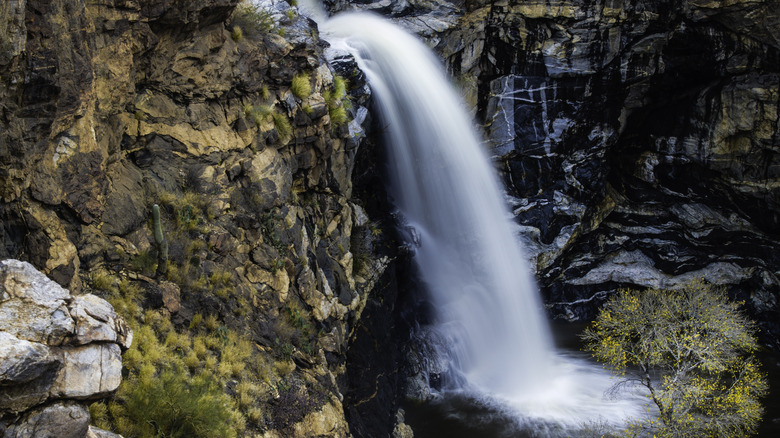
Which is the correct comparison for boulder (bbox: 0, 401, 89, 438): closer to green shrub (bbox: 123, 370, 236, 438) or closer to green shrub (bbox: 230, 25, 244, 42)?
green shrub (bbox: 123, 370, 236, 438)

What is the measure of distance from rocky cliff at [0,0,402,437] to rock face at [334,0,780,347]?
10.4 meters

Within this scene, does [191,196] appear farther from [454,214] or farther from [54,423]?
[454,214]

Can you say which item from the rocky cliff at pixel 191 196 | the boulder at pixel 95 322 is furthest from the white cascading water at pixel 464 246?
the boulder at pixel 95 322

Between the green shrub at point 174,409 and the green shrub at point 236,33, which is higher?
the green shrub at point 236,33

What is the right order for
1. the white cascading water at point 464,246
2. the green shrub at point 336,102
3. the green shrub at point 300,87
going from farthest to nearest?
the white cascading water at point 464,246 < the green shrub at point 336,102 < the green shrub at point 300,87

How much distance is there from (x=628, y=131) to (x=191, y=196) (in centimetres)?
2028

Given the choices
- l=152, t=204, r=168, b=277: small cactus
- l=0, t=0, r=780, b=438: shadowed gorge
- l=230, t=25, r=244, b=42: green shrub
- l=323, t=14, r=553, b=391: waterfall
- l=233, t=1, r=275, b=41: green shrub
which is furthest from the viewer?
l=323, t=14, r=553, b=391: waterfall

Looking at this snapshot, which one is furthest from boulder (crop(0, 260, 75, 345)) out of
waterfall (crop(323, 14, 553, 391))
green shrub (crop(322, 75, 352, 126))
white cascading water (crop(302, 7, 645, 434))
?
waterfall (crop(323, 14, 553, 391))

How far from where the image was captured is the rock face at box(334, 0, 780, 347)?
2022 centimetres

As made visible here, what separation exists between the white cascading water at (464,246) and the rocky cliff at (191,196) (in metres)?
4.73

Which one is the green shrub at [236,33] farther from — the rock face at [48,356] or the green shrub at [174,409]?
the rock face at [48,356]

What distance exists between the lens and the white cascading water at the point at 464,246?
17797 mm

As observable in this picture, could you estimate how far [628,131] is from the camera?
2331 centimetres

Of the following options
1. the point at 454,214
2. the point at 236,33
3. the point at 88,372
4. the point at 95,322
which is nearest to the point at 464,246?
the point at 454,214
